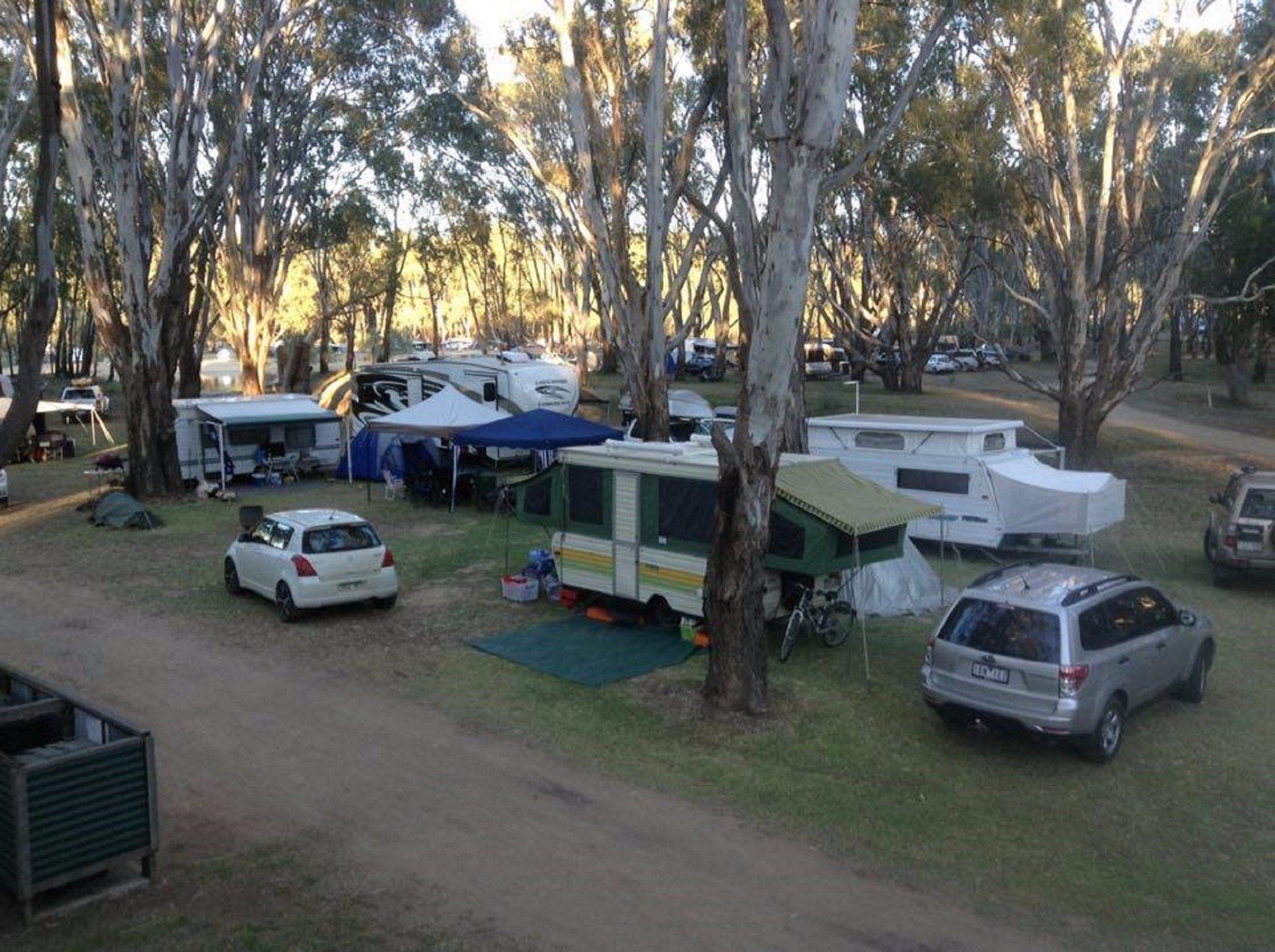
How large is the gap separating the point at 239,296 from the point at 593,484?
24149 mm

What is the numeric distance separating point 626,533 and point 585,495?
2.71ft

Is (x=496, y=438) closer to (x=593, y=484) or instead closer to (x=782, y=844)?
(x=593, y=484)

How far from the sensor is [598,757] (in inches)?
357

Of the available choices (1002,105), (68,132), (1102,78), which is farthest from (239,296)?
(1102,78)

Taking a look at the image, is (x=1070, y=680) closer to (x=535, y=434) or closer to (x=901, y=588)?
(x=901, y=588)

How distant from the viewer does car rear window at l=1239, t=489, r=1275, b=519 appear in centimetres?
1461

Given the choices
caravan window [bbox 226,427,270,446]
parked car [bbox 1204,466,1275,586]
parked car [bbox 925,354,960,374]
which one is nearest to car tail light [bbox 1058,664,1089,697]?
parked car [bbox 1204,466,1275,586]

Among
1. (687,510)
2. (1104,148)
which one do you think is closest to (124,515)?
(687,510)

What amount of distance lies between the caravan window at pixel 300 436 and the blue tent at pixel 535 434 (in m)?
7.83

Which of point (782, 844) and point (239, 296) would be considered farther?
point (239, 296)

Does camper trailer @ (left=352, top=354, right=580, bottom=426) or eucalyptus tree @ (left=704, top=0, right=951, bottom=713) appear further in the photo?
camper trailer @ (left=352, top=354, right=580, bottom=426)

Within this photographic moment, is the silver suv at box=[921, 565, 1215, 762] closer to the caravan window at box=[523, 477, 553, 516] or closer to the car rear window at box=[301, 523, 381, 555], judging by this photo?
the caravan window at box=[523, 477, 553, 516]

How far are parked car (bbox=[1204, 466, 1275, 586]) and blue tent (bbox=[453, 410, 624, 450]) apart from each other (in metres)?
10.5

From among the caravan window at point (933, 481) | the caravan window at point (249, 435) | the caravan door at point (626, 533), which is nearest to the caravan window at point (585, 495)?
the caravan door at point (626, 533)
